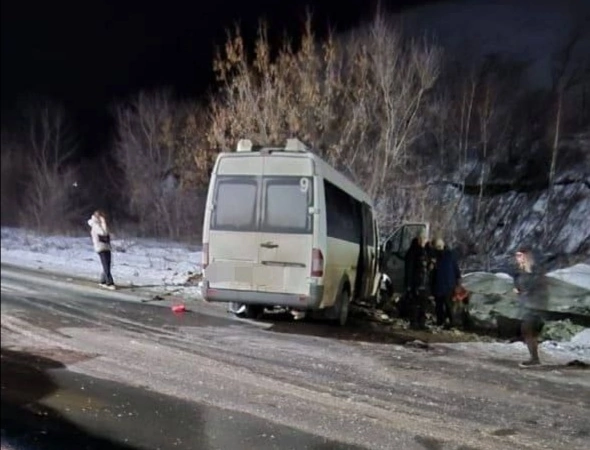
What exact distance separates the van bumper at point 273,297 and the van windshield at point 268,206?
0.40 ft

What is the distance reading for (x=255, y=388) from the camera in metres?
1.80

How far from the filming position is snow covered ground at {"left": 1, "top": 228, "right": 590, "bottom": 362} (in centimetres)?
114

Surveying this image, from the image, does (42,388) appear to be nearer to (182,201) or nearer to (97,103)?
(97,103)

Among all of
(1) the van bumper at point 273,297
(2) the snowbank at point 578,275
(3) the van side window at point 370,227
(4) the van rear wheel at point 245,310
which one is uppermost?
(3) the van side window at point 370,227

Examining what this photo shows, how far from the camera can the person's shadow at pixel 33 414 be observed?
1812 mm

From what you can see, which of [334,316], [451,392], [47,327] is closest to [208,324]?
[334,316]

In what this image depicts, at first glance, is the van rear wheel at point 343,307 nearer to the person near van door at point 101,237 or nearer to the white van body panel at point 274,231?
the white van body panel at point 274,231

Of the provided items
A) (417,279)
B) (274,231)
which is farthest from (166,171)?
(417,279)

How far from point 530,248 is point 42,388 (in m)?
1.80

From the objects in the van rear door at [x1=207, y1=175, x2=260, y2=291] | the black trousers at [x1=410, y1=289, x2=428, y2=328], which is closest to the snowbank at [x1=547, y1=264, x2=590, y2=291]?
the black trousers at [x1=410, y1=289, x2=428, y2=328]

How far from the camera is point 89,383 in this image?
2.11m

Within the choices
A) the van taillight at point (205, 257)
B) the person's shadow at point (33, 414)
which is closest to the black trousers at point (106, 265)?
the van taillight at point (205, 257)

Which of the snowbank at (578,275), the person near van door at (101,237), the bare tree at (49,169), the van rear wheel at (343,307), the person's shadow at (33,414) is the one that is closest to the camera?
the snowbank at (578,275)

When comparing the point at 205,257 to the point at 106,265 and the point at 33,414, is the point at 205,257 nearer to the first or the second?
the point at 106,265
